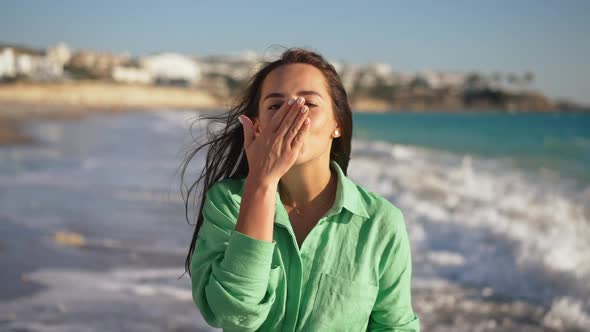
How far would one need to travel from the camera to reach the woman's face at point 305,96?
191 centimetres

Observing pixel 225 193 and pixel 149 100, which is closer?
pixel 225 193

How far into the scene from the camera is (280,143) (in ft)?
5.53

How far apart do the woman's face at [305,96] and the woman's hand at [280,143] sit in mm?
170

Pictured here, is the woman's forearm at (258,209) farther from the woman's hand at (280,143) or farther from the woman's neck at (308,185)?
the woman's neck at (308,185)

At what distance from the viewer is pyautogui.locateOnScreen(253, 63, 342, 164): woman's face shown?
6.28 ft

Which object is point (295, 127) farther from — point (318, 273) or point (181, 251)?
point (181, 251)

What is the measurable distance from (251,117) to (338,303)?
2.20 feet

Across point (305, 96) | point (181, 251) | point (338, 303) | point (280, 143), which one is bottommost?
point (181, 251)

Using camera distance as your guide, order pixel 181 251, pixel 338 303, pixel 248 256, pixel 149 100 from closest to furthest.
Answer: pixel 248 256 → pixel 338 303 → pixel 181 251 → pixel 149 100

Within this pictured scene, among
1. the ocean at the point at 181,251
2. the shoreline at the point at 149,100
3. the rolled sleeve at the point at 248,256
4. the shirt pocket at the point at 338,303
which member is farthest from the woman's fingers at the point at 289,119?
the shoreline at the point at 149,100

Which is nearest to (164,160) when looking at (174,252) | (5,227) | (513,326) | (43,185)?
(43,185)

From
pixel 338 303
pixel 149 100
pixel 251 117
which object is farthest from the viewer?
pixel 149 100

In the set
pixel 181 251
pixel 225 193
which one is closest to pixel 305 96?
pixel 225 193

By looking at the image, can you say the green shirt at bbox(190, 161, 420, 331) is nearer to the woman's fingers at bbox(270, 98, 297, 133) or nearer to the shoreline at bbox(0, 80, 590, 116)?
the woman's fingers at bbox(270, 98, 297, 133)
